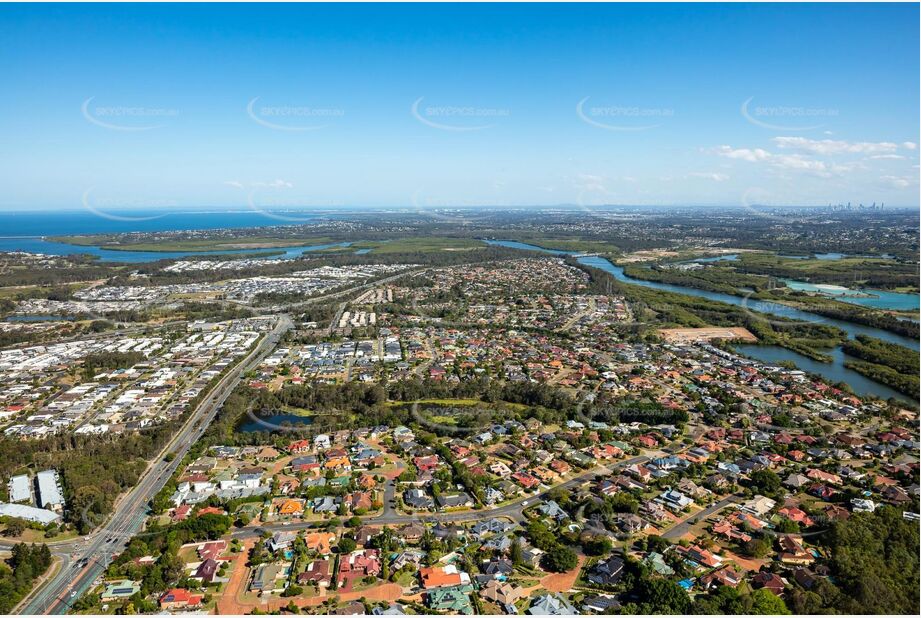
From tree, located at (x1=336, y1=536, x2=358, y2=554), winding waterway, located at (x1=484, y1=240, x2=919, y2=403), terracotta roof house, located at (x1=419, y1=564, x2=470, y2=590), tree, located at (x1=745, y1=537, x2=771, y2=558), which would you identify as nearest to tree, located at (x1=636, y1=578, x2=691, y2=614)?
tree, located at (x1=745, y1=537, x2=771, y2=558)

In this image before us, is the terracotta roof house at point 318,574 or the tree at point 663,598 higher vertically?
the tree at point 663,598

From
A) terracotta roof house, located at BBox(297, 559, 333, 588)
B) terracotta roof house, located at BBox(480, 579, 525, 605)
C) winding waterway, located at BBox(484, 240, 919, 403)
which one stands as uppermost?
winding waterway, located at BBox(484, 240, 919, 403)

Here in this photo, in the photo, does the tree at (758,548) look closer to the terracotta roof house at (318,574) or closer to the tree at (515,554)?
the tree at (515,554)

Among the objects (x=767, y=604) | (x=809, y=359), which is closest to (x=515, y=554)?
(x=767, y=604)

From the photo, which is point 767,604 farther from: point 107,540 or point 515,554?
point 107,540

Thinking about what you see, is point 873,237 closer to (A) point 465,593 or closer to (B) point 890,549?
(B) point 890,549

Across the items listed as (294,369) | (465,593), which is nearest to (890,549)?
(465,593)

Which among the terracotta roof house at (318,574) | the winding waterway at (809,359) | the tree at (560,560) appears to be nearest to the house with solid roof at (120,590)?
the terracotta roof house at (318,574)

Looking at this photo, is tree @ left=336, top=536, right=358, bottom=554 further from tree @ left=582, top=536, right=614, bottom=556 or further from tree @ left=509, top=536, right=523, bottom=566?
tree @ left=582, top=536, right=614, bottom=556

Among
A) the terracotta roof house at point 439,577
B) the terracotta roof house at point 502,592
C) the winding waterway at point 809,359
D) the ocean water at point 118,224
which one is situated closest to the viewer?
the terracotta roof house at point 502,592
